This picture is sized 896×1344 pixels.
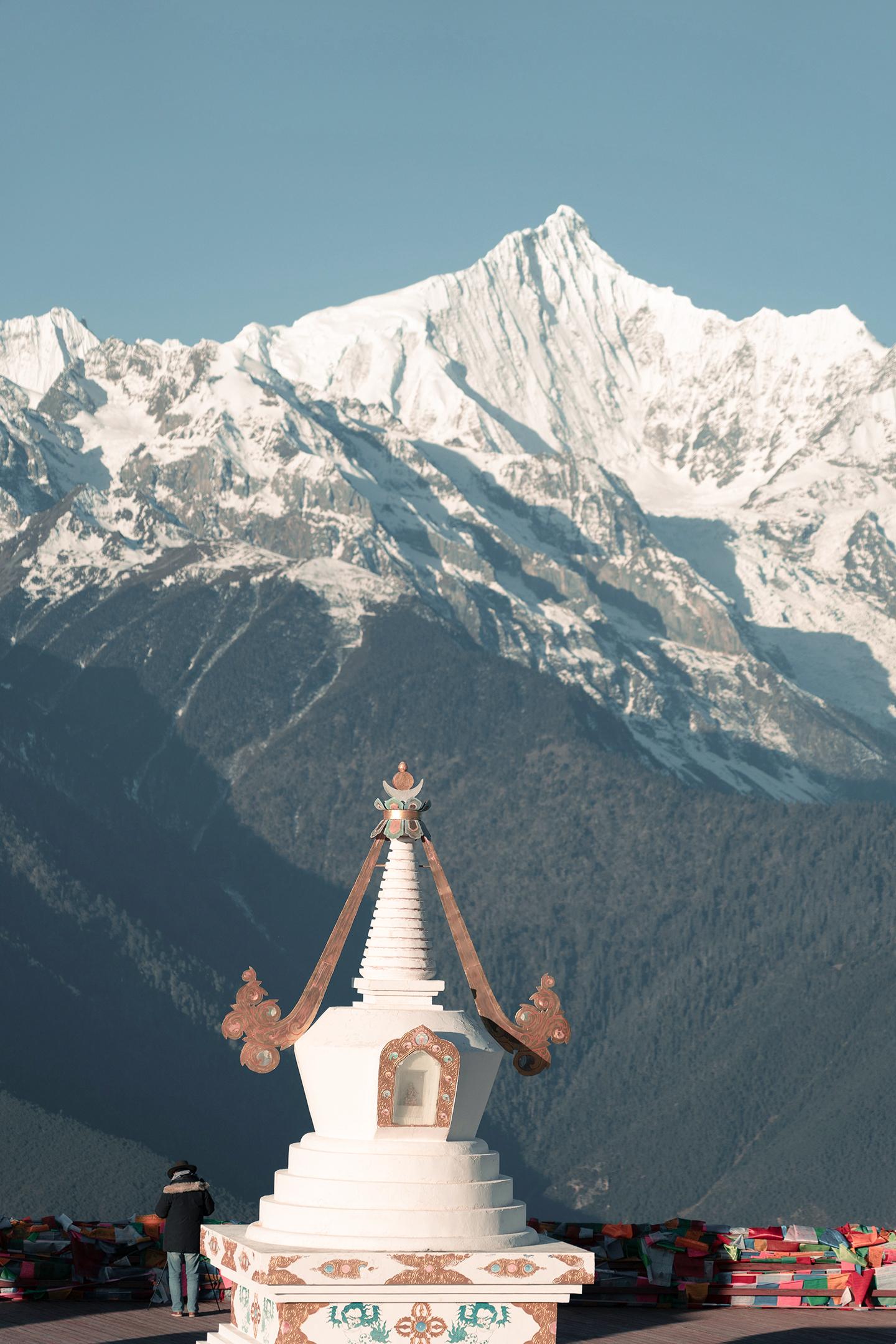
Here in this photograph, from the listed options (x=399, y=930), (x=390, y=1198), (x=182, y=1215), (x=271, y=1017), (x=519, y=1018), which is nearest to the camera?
(x=390, y=1198)

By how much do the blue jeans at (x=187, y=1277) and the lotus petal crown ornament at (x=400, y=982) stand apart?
5398mm

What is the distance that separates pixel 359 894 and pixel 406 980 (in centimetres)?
230

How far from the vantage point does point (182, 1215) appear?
155 ft

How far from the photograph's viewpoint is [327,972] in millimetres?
43375

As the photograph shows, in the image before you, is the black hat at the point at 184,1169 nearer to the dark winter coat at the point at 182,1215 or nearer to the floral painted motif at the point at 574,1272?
Answer: the dark winter coat at the point at 182,1215

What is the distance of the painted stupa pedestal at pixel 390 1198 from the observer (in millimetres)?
40312

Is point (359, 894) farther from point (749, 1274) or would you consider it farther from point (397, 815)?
point (749, 1274)

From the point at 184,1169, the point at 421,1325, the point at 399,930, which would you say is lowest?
the point at 421,1325

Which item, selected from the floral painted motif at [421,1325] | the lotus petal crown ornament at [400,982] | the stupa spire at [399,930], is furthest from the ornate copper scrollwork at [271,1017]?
the floral painted motif at [421,1325]

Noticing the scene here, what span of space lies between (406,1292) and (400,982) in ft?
18.5

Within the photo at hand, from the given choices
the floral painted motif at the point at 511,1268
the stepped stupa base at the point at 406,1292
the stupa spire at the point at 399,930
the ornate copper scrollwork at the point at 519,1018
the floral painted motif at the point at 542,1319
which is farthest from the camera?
the ornate copper scrollwork at the point at 519,1018

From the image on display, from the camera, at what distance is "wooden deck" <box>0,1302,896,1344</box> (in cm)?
4628

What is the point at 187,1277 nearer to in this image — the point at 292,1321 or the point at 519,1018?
the point at 292,1321

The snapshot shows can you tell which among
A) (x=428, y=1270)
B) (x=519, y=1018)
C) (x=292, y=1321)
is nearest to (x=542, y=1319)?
(x=428, y=1270)
